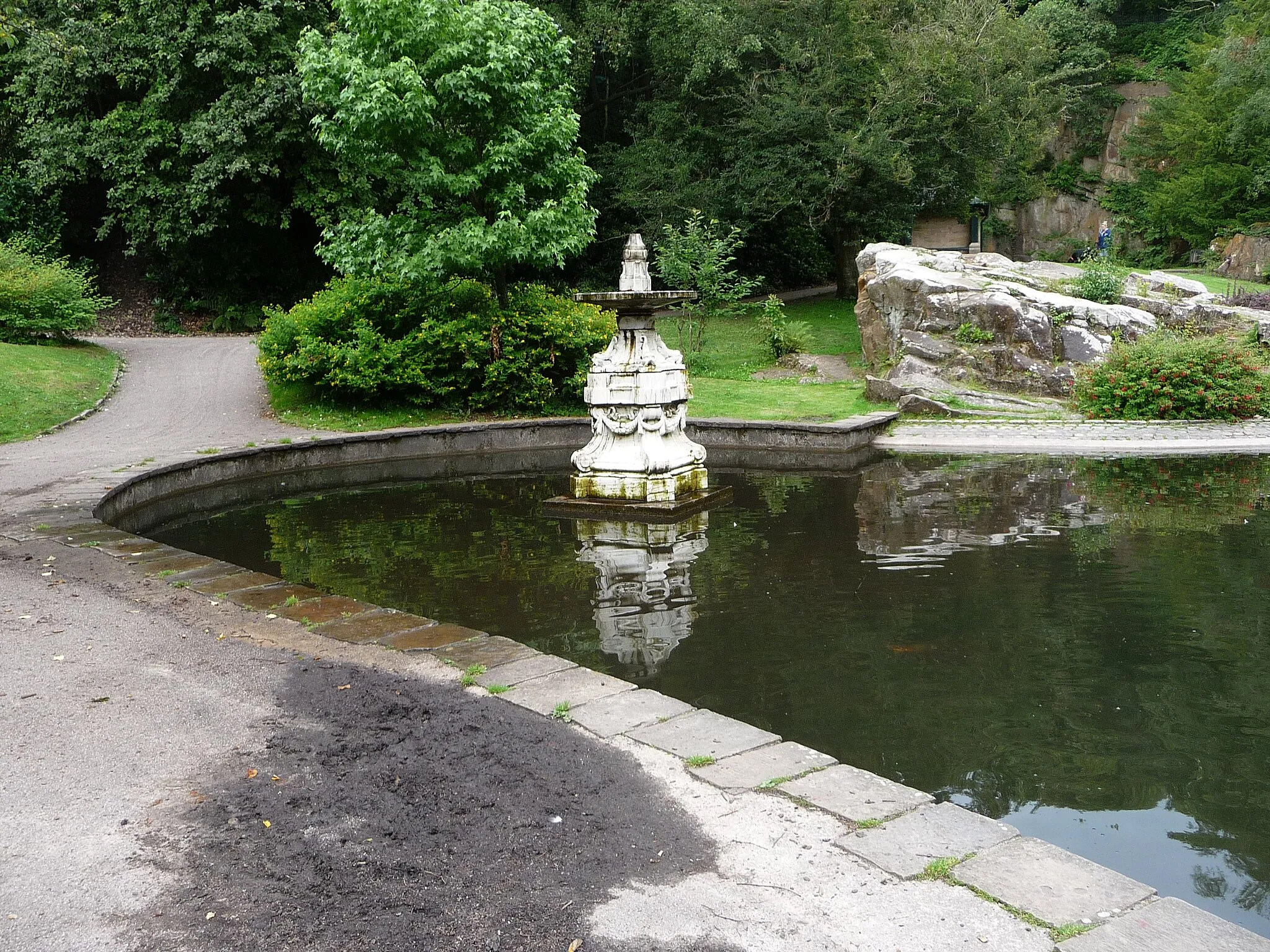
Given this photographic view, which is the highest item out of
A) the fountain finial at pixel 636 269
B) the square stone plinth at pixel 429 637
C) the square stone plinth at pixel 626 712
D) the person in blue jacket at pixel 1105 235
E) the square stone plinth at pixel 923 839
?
the person in blue jacket at pixel 1105 235

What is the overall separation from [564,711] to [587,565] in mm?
3362

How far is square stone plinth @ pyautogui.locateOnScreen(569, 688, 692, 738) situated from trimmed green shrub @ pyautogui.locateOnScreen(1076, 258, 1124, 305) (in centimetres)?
1418

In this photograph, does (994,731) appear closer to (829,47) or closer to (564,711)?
(564,711)

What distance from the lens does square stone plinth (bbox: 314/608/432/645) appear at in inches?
223

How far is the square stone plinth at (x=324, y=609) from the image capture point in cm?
596

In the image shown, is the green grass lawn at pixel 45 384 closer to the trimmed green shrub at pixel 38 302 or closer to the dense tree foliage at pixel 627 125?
the trimmed green shrub at pixel 38 302

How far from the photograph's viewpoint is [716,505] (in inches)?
396

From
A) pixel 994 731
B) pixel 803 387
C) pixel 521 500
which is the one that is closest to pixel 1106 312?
pixel 803 387

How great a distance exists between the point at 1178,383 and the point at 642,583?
31.3ft

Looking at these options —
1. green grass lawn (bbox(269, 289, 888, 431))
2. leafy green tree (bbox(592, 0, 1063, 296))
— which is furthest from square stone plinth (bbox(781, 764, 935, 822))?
leafy green tree (bbox(592, 0, 1063, 296))

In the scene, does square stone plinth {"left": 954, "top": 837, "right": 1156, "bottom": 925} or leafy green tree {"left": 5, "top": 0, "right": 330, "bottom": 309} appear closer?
square stone plinth {"left": 954, "top": 837, "right": 1156, "bottom": 925}

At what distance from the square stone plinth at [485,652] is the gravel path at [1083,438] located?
8.36 meters

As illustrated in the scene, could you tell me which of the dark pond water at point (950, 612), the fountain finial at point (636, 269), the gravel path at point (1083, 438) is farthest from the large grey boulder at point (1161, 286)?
the fountain finial at point (636, 269)

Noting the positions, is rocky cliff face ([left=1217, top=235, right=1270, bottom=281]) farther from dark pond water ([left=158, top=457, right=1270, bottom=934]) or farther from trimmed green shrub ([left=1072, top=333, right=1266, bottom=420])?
dark pond water ([left=158, top=457, right=1270, bottom=934])
